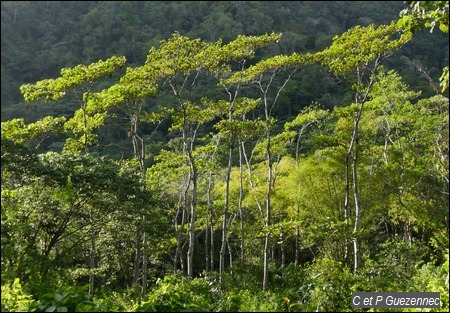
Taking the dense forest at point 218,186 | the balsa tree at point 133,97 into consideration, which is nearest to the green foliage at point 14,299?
the dense forest at point 218,186

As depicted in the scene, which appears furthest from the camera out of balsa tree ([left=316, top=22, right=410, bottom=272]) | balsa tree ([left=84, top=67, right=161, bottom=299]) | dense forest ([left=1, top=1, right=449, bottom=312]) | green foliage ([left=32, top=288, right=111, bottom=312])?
balsa tree ([left=316, top=22, right=410, bottom=272])

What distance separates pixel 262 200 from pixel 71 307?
1582 cm

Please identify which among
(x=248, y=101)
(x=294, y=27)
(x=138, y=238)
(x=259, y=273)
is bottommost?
(x=259, y=273)

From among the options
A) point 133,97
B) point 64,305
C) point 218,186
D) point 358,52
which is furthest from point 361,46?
point 218,186

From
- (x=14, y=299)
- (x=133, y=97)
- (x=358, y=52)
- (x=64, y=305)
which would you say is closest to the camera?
(x=64, y=305)

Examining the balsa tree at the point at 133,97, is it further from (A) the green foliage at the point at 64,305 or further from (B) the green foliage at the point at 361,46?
(A) the green foliage at the point at 64,305

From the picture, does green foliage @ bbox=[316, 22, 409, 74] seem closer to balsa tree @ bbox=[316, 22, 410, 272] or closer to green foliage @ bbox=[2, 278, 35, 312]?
balsa tree @ bbox=[316, 22, 410, 272]

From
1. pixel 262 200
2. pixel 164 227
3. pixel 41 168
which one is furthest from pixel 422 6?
pixel 262 200

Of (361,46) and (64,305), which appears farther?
(361,46)

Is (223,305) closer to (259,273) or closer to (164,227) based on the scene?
(164,227)

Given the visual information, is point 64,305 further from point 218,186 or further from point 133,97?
point 218,186

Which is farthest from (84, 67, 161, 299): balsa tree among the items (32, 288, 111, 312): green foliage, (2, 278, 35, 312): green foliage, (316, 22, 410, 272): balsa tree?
(32, 288, 111, 312): green foliage

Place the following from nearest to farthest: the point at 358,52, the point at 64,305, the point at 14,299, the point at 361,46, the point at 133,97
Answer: the point at 64,305 → the point at 14,299 → the point at 133,97 → the point at 361,46 → the point at 358,52

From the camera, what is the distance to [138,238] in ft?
41.0
